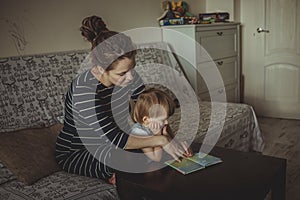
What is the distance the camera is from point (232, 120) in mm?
2338

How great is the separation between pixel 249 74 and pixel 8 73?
2802 mm

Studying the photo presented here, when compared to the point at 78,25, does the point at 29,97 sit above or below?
below

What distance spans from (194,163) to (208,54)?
196 centimetres

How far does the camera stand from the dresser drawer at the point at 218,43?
3.14m

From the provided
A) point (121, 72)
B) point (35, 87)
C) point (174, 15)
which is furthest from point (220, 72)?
point (121, 72)

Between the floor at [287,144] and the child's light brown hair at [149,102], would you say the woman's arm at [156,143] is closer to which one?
the child's light brown hair at [149,102]

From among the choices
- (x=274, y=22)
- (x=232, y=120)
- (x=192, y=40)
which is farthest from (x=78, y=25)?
(x=274, y=22)

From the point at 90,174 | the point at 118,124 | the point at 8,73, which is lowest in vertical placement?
the point at 90,174

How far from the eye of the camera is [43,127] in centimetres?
191

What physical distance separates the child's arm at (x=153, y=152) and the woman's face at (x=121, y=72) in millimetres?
324

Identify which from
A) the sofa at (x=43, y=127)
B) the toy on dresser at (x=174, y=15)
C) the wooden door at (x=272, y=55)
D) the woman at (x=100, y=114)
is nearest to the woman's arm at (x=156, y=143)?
the woman at (x=100, y=114)

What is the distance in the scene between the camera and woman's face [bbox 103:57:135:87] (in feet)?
4.87

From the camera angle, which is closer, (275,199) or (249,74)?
(275,199)

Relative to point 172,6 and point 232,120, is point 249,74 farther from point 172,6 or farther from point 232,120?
point 232,120
